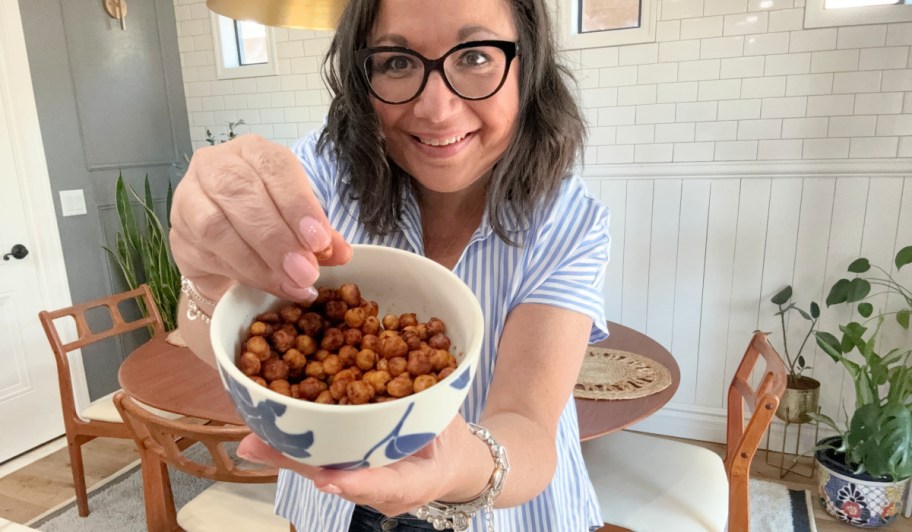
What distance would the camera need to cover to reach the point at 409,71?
778 millimetres

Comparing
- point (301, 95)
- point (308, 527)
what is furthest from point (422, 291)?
point (301, 95)

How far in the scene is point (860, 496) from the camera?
2.16 metres

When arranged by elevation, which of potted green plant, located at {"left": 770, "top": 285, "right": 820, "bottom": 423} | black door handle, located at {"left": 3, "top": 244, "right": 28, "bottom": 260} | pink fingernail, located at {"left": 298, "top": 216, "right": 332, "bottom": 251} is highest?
pink fingernail, located at {"left": 298, "top": 216, "right": 332, "bottom": 251}

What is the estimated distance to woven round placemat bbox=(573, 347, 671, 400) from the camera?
1.67 meters

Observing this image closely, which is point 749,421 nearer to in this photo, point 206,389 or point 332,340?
point 332,340

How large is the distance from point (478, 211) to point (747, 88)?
2.10m

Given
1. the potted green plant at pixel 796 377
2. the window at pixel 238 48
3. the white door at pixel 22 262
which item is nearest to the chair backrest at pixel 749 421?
the potted green plant at pixel 796 377


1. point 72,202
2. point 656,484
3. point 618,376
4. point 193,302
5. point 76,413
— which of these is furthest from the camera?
point 72,202

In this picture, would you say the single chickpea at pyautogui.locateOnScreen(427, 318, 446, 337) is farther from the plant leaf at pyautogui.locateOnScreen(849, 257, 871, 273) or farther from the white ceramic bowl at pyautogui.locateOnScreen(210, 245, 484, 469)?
the plant leaf at pyautogui.locateOnScreen(849, 257, 871, 273)

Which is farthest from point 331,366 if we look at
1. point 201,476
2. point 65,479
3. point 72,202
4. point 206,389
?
point 72,202

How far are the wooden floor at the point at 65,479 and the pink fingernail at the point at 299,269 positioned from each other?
8.24ft

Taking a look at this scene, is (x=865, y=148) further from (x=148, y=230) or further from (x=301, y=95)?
(x=148, y=230)

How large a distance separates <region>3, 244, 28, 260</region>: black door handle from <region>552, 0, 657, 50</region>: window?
2.88 metres

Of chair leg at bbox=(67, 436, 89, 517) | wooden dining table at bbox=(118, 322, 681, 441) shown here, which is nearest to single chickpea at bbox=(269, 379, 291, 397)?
wooden dining table at bbox=(118, 322, 681, 441)
